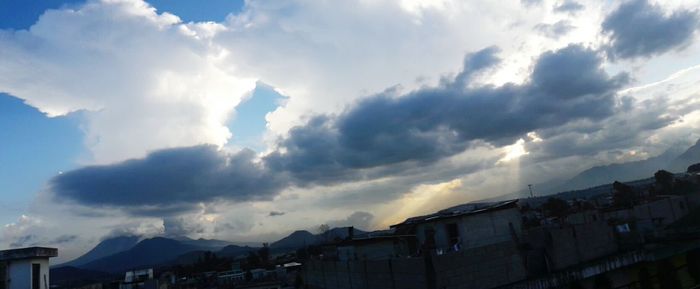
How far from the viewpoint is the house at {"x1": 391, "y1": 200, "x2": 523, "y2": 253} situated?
3095 centimetres

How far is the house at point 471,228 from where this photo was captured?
30953 millimetres

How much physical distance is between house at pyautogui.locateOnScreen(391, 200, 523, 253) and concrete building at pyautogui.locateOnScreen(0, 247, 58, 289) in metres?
21.9

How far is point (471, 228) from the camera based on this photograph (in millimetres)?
31016

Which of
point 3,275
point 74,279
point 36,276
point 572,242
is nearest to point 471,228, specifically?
point 572,242

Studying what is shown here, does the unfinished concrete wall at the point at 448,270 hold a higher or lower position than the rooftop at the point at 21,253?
lower

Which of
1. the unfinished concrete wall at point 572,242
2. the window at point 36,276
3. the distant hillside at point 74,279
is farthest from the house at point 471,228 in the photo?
the distant hillside at point 74,279

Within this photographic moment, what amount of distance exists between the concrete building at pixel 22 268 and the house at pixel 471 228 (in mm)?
21940

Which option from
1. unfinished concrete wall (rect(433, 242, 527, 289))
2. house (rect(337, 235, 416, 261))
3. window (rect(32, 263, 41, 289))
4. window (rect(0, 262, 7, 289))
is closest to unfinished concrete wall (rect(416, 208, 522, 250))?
house (rect(337, 235, 416, 261))

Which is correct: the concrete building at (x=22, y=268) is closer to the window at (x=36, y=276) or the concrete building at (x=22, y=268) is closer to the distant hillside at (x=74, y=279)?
the window at (x=36, y=276)

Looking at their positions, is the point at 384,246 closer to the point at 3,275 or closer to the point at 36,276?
the point at 36,276

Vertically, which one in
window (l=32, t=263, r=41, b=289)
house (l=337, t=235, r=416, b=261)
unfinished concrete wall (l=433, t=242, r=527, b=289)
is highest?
window (l=32, t=263, r=41, b=289)

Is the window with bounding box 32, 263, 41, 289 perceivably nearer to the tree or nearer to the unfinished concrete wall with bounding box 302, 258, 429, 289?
the unfinished concrete wall with bounding box 302, 258, 429, 289

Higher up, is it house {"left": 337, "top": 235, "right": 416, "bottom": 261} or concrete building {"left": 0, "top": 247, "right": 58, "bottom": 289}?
concrete building {"left": 0, "top": 247, "right": 58, "bottom": 289}

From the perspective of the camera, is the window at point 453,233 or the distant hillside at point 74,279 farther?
the distant hillside at point 74,279
